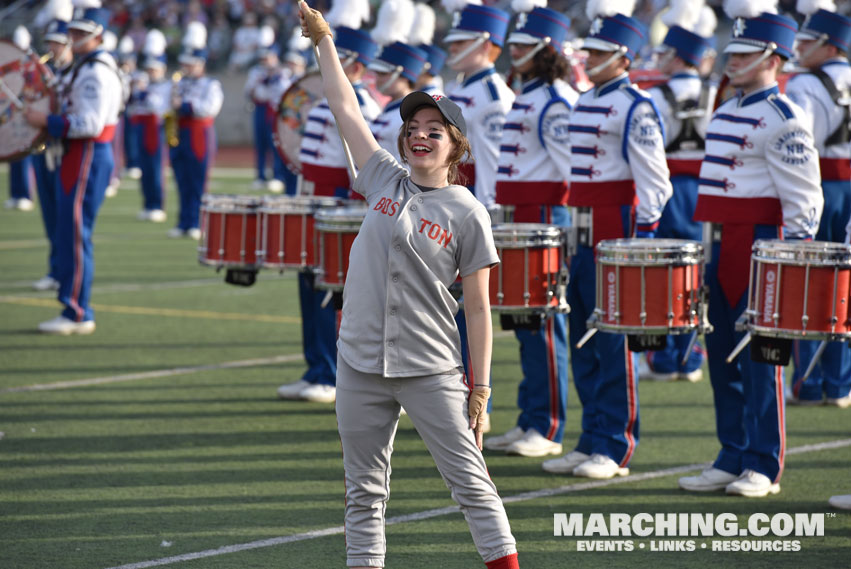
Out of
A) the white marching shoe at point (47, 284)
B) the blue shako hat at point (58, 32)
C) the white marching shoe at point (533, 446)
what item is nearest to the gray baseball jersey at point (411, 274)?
the white marching shoe at point (533, 446)

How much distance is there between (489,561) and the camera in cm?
405

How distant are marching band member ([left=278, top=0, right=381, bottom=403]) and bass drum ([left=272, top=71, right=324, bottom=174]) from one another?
1.24 meters

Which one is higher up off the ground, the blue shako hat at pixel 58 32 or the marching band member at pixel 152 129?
the blue shako hat at pixel 58 32

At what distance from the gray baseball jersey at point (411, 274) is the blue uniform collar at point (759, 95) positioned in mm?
2194

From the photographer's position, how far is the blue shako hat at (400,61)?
7855 mm

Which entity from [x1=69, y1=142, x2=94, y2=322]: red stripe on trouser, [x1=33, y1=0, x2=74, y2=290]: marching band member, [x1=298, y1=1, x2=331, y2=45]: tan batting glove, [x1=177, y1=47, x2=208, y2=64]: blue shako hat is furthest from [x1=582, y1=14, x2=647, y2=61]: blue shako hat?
[x1=177, y1=47, x2=208, y2=64]: blue shako hat

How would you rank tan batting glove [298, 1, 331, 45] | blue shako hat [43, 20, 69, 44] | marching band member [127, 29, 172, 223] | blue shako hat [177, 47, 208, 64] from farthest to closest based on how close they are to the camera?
marching band member [127, 29, 172, 223] < blue shako hat [177, 47, 208, 64] < blue shako hat [43, 20, 69, 44] < tan batting glove [298, 1, 331, 45]

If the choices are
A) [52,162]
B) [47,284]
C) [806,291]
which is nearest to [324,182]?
[52,162]

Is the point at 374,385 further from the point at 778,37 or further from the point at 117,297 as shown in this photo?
the point at 117,297

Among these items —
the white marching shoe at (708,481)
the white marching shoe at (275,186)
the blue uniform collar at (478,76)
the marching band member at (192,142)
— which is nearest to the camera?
the white marching shoe at (708,481)

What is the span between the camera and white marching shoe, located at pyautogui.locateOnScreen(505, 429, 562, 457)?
6645mm

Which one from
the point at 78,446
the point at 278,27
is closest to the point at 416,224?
the point at 78,446

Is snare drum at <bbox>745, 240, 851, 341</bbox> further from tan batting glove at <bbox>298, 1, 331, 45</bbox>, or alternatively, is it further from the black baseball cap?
tan batting glove at <bbox>298, 1, 331, 45</bbox>

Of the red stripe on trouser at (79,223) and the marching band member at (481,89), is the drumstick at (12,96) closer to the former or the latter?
the red stripe on trouser at (79,223)
